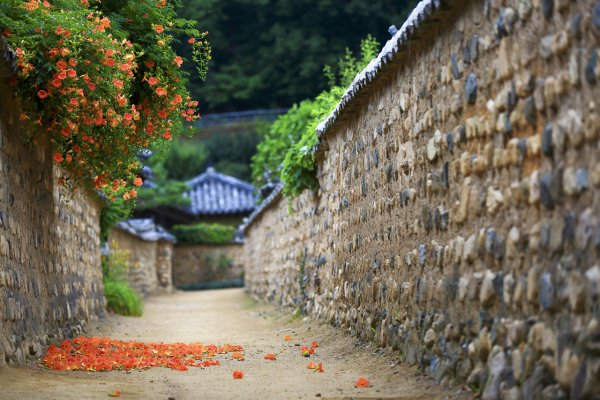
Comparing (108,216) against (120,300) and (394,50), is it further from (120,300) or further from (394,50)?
(394,50)

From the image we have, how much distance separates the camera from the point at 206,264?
2309 centimetres

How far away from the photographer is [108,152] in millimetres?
5121

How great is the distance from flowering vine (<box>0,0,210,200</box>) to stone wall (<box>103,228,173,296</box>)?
19.6 ft

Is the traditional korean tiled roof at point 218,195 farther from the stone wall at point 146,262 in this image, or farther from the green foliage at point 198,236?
the stone wall at point 146,262

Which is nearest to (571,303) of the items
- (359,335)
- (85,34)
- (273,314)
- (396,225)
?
(396,225)

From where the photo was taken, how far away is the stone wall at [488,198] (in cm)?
225

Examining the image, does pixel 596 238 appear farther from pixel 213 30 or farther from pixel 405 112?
pixel 213 30

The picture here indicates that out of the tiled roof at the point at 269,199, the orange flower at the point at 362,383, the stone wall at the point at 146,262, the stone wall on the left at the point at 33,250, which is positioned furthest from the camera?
the stone wall at the point at 146,262

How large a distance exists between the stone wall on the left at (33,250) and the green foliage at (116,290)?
2157 millimetres

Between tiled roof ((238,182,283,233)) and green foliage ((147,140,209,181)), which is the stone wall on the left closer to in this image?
tiled roof ((238,182,283,233))

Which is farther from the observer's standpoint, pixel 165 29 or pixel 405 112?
pixel 165 29

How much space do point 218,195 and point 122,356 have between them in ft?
75.4

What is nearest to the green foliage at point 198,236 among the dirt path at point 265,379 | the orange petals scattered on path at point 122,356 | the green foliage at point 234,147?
the green foliage at point 234,147

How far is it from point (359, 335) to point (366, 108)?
84.7 inches
